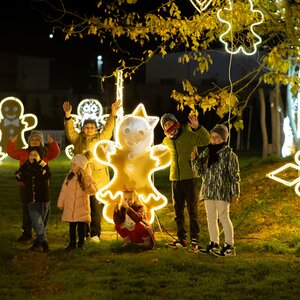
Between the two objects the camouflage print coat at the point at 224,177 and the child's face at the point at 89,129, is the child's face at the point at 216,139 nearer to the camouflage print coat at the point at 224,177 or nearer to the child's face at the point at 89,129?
the camouflage print coat at the point at 224,177

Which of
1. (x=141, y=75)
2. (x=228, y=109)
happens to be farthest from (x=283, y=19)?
(x=141, y=75)

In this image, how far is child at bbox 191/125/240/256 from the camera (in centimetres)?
898

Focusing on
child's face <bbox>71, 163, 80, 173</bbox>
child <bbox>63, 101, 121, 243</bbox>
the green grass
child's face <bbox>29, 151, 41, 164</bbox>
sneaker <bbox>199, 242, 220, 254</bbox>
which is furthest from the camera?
child <bbox>63, 101, 121, 243</bbox>

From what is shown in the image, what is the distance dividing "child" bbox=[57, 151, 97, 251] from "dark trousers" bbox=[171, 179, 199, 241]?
1.22 metres

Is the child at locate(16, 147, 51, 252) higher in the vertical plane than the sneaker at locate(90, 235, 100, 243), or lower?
higher

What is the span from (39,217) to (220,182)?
2.76 m

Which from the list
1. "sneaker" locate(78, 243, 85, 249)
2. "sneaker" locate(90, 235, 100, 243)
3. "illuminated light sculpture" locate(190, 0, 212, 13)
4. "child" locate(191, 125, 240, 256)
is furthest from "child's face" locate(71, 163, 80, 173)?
"illuminated light sculpture" locate(190, 0, 212, 13)

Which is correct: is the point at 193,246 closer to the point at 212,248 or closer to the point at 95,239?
the point at 212,248

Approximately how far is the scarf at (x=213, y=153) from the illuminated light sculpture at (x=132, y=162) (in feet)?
4.45

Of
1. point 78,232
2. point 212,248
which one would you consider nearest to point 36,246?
point 78,232

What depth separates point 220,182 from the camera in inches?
355

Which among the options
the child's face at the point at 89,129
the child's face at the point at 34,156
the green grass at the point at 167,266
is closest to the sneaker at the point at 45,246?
the green grass at the point at 167,266

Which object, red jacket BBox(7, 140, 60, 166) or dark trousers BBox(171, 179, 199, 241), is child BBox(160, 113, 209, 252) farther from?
red jacket BBox(7, 140, 60, 166)

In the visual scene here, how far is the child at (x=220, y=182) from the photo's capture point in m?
8.98
